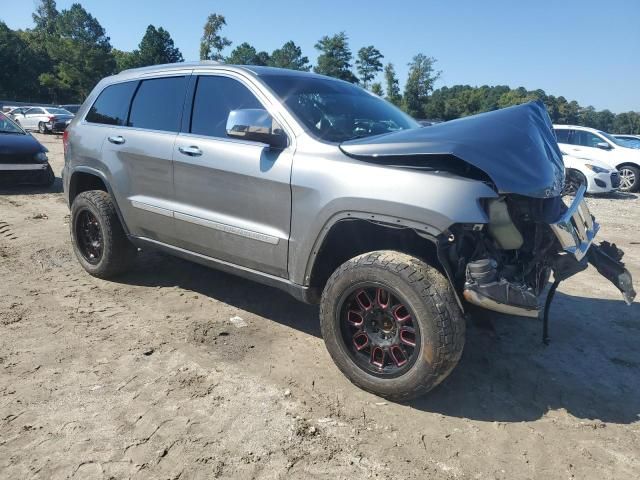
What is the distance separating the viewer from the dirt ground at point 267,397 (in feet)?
7.99

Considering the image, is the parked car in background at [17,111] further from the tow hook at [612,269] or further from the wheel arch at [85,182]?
the tow hook at [612,269]

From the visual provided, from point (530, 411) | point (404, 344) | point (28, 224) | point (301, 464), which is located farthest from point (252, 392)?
point (28, 224)

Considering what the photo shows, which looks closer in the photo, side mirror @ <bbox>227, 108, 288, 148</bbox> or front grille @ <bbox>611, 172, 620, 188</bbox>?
side mirror @ <bbox>227, 108, 288, 148</bbox>

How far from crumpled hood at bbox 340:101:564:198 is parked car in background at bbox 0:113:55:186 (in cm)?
852

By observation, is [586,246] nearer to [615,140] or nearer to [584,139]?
[584,139]

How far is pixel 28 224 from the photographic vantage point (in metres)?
7.05

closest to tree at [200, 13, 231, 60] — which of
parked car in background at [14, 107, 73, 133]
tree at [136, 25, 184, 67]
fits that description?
tree at [136, 25, 184, 67]

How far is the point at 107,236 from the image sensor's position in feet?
15.0

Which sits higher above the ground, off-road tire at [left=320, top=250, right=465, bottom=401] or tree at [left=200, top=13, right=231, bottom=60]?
tree at [left=200, top=13, right=231, bottom=60]

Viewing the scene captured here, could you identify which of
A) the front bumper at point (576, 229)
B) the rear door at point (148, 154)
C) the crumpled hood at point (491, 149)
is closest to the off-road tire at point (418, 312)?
the crumpled hood at point (491, 149)

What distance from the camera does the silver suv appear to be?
8.79ft

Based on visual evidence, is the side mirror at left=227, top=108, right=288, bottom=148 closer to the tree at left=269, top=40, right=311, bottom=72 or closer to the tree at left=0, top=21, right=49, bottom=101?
the tree at left=0, top=21, right=49, bottom=101

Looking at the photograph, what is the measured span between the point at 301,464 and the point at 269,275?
135cm

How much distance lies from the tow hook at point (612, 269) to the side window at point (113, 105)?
3933mm
